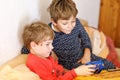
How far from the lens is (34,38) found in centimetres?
146

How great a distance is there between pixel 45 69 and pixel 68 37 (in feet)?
1.22

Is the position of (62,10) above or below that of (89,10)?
above

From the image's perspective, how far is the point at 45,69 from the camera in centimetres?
146

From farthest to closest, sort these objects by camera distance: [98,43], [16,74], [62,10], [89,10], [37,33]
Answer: [89,10] → [98,43] → [62,10] → [37,33] → [16,74]

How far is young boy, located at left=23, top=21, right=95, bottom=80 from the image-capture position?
4.74ft

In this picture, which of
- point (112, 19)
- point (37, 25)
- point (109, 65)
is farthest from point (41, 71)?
point (112, 19)

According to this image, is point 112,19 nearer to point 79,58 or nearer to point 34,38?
point 79,58

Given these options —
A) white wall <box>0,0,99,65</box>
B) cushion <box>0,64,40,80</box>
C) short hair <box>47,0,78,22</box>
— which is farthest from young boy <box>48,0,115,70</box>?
cushion <box>0,64,40,80</box>

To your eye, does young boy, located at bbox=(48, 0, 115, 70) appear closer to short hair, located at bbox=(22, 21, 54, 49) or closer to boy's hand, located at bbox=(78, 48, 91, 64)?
boy's hand, located at bbox=(78, 48, 91, 64)

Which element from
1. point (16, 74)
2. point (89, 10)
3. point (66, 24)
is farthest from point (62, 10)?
point (89, 10)

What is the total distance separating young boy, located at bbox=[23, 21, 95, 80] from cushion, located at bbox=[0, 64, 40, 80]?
5 centimetres

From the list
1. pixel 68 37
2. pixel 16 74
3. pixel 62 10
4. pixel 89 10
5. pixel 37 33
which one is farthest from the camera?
pixel 89 10

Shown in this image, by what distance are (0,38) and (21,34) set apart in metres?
0.22

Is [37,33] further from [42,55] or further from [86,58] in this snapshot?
[86,58]
